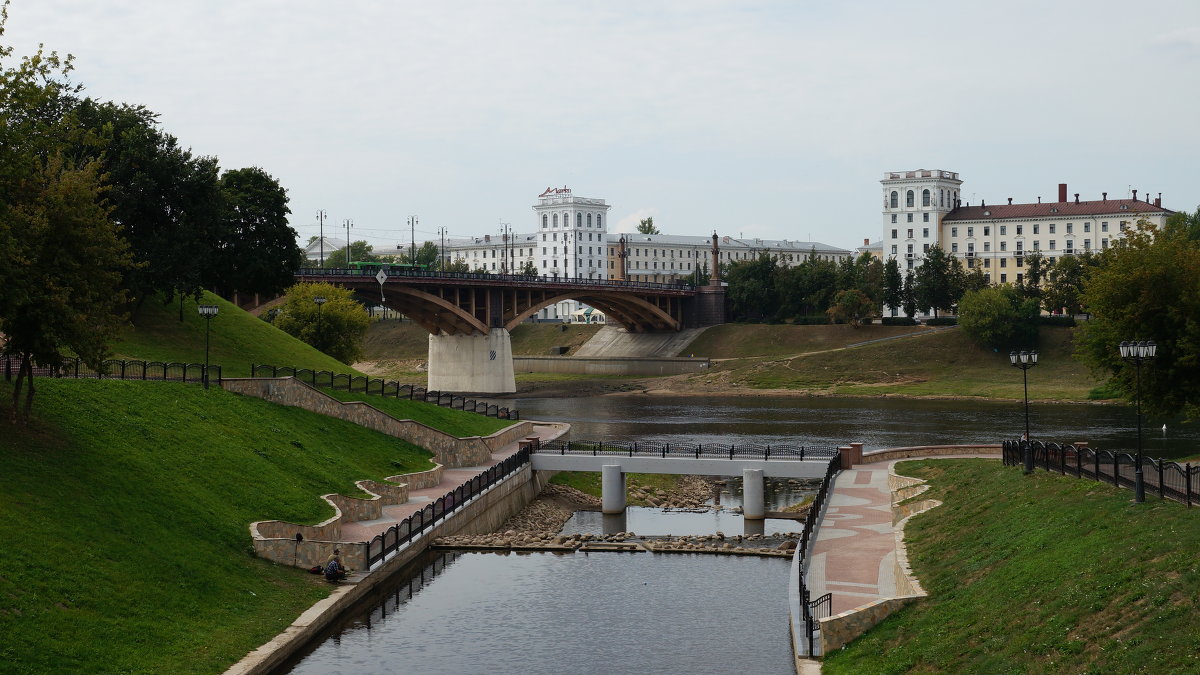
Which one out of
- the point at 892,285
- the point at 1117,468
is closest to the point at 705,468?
the point at 1117,468

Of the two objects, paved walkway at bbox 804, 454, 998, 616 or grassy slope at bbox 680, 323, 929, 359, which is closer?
paved walkway at bbox 804, 454, 998, 616

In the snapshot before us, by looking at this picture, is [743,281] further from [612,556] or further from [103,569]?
[103,569]

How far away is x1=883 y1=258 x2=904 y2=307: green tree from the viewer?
136m

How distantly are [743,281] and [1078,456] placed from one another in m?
114

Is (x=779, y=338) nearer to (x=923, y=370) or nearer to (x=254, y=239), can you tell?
(x=923, y=370)

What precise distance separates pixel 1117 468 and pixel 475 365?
8654 cm

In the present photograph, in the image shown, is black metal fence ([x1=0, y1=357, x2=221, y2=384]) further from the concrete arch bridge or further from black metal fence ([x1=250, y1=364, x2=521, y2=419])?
the concrete arch bridge

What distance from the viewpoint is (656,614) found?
31.7m

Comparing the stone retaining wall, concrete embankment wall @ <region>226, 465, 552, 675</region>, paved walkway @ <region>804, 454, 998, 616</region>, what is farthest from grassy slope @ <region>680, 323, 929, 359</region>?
paved walkway @ <region>804, 454, 998, 616</region>

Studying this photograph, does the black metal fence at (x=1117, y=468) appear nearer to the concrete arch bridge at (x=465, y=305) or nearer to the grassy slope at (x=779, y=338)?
the concrete arch bridge at (x=465, y=305)

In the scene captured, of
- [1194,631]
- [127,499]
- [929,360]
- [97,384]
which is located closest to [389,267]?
[929,360]

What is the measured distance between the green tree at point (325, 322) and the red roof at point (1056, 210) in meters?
104

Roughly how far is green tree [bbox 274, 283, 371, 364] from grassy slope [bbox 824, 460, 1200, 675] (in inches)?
2139

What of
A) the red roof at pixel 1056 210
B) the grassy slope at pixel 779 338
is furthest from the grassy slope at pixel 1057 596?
the red roof at pixel 1056 210
